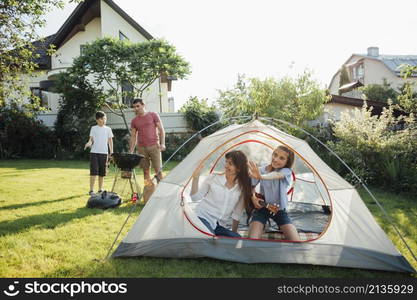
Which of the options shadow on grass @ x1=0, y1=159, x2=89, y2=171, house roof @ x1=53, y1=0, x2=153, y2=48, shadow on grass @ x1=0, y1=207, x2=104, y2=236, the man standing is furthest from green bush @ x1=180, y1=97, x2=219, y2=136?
shadow on grass @ x1=0, y1=207, x2=104, y2=236

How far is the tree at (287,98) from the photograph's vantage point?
35.5 feet

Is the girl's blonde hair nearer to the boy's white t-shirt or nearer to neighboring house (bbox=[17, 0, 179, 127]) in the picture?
the boy's white t-shirt

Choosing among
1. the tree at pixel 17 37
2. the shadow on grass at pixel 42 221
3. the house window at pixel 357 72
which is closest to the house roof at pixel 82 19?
the tree at pixel 17 37

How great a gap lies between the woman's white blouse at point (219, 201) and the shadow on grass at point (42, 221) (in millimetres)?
1942

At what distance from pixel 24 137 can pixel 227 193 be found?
39.6 feet

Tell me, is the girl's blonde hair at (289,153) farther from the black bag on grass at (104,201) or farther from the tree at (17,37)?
the tree at (17,37)

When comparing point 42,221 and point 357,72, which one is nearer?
point 42,221

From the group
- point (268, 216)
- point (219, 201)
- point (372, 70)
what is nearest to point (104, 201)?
point (219, 201)

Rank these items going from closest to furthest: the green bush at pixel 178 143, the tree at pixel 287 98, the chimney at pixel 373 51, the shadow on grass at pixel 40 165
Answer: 1. the shadow on grass at pixel 40 165
2. the tree at pixel 287 98
3. the green bush at pixel 178 143
4. the chimney at pixel 373 51

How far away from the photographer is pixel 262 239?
303cm

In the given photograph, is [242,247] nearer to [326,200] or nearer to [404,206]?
[326,200]

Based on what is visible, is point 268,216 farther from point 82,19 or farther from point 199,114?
point 82,19

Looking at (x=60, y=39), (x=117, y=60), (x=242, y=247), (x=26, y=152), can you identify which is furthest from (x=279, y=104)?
(x=60, y=39)

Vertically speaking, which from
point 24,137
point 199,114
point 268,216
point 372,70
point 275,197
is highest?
point 372,70
